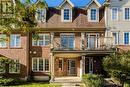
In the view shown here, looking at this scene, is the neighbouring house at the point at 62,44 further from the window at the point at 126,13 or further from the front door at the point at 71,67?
the window at the point at 126,13

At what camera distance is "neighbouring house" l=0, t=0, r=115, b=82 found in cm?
4053

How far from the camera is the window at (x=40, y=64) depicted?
135 ft

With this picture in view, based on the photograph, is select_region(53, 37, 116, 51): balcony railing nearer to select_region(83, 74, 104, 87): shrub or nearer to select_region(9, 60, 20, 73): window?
select_region(9, 60, 20, 73): window

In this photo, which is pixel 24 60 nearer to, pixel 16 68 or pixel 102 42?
pixel 16 68

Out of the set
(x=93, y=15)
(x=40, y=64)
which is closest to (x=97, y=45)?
(x=93, y=15)

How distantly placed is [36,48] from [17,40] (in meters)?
2.63

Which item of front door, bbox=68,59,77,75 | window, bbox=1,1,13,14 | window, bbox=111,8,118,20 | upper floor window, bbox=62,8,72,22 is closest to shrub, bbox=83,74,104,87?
front door, bbox=68,59,77,75

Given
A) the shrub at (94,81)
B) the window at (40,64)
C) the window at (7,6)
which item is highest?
the window at (7,6)

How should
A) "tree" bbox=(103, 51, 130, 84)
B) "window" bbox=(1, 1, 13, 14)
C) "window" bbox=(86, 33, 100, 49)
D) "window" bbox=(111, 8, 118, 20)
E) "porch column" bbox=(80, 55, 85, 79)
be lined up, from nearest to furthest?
"window" bbox=(1, 1, 13, 14)
"tree" bbox=(103, 51, 130, 84)
"porch column" bbox=(80, 55, 85, 79)
"window" bbox=(111, 8, 118, 20)
"window" bbox=(86, 33, 100, 49)

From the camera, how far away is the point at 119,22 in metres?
40.8

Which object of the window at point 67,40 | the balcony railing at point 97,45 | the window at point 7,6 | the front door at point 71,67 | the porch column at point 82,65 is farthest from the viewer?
the front door at point 71,67

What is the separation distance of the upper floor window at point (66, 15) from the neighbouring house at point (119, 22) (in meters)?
4.81

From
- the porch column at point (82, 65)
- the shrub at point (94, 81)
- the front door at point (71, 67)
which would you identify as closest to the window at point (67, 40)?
the front door at point (71, 67)

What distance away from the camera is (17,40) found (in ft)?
134
